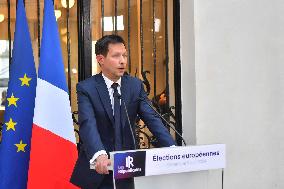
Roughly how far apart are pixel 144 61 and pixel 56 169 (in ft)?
5.16

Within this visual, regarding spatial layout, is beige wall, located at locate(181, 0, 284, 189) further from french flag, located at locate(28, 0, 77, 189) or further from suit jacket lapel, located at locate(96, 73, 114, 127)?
suit jacket lapel, located at locate(96, 73, 114, 127)

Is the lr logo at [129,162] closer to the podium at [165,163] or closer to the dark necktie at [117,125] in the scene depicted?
the podium at [165,163]

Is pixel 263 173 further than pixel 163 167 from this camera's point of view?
Yes

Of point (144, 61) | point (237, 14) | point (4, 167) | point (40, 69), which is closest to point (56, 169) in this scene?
point (4, 167)

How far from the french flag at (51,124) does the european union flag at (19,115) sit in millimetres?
122

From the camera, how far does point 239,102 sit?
4914 millimetres

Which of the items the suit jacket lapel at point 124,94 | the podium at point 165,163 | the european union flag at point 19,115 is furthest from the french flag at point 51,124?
the podium at point 165,163

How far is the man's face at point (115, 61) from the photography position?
3072mm

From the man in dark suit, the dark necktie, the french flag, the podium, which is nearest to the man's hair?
the man in dark suit

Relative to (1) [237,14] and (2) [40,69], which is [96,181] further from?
(1) [237,14]

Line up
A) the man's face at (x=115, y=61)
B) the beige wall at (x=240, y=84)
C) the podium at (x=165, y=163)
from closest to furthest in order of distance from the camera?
the podium at (x=165, y=163)
the man's face at (x=115, y=61)
the beige wall at (x=240, y=84)

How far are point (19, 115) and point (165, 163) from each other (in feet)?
5.70

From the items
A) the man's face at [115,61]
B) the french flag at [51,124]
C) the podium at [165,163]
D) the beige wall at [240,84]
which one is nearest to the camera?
the podium at [165,163]

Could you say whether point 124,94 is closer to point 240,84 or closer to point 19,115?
point 19,115
